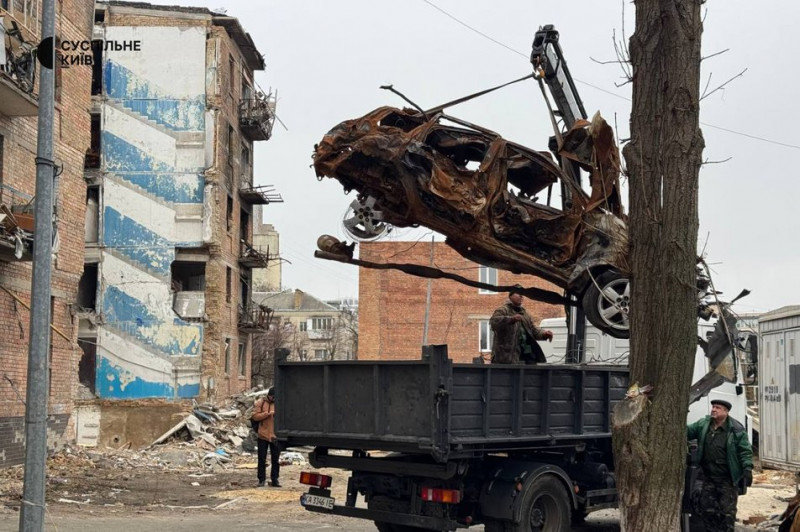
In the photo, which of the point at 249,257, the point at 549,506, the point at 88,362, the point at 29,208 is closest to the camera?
the point at 549,506

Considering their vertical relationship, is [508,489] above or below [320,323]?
below

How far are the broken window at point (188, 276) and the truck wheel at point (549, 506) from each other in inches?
1041

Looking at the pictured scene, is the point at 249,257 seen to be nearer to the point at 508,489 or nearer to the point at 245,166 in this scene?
the point at 245,166

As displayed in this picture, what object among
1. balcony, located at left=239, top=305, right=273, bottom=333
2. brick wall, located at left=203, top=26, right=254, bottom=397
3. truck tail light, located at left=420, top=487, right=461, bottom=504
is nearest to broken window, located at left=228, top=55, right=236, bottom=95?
brick wall, located at left=203, top=26, right=254, bottom=397

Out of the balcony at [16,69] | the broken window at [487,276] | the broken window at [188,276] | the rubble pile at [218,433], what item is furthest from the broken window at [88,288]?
the broken window at [487,276]

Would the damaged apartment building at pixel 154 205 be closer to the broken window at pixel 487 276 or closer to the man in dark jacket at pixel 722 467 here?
the broken window at pixel 487 276

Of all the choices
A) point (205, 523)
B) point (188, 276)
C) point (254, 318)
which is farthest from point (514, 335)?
point (254, 318)

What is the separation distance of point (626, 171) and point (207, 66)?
30.5 m

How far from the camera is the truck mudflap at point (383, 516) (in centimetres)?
895

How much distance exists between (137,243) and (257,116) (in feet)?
24.2

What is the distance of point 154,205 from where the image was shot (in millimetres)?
33562

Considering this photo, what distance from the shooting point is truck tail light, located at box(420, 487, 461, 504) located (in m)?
8.91

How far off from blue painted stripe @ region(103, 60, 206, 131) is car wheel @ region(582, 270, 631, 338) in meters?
25.8

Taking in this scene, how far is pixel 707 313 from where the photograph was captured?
10.3 m
